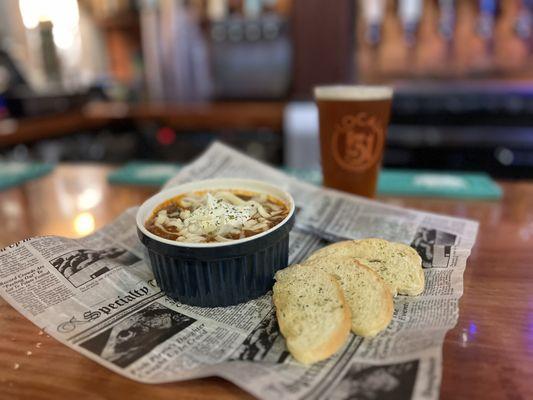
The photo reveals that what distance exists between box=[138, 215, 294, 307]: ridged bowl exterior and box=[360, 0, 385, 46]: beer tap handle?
2.69m

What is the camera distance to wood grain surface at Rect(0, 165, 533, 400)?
1.82ft

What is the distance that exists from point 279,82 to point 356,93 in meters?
2.44

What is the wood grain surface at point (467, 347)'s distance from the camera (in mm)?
555

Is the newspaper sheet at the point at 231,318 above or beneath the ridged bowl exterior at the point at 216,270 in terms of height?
beneath

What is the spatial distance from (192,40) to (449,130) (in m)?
2.06

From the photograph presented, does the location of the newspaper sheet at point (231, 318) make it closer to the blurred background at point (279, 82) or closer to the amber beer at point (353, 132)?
the amber beer at point (353, 132)

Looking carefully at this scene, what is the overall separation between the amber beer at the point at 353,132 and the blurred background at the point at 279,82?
5.54 feet

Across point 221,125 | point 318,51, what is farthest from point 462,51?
point 221,125

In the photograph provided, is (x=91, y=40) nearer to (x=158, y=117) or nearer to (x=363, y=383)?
(x=158, y=117)

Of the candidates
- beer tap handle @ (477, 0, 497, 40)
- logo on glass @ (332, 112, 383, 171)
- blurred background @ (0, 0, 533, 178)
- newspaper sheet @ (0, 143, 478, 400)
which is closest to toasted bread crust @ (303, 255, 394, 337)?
newspaper sheet @ (0, 143, 478, 400)

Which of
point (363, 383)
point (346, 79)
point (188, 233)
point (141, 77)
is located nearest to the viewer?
point (363, 383)

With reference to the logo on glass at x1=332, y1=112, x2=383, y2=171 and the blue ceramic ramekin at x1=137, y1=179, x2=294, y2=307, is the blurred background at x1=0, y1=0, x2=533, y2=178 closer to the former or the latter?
the logo on glass at x1=332, y1=112, x2=383, y2=171

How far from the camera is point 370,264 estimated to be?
0.80m

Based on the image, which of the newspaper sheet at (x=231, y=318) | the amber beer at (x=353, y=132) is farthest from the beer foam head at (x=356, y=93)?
the newspaper sheet at (x=231, y=318)
